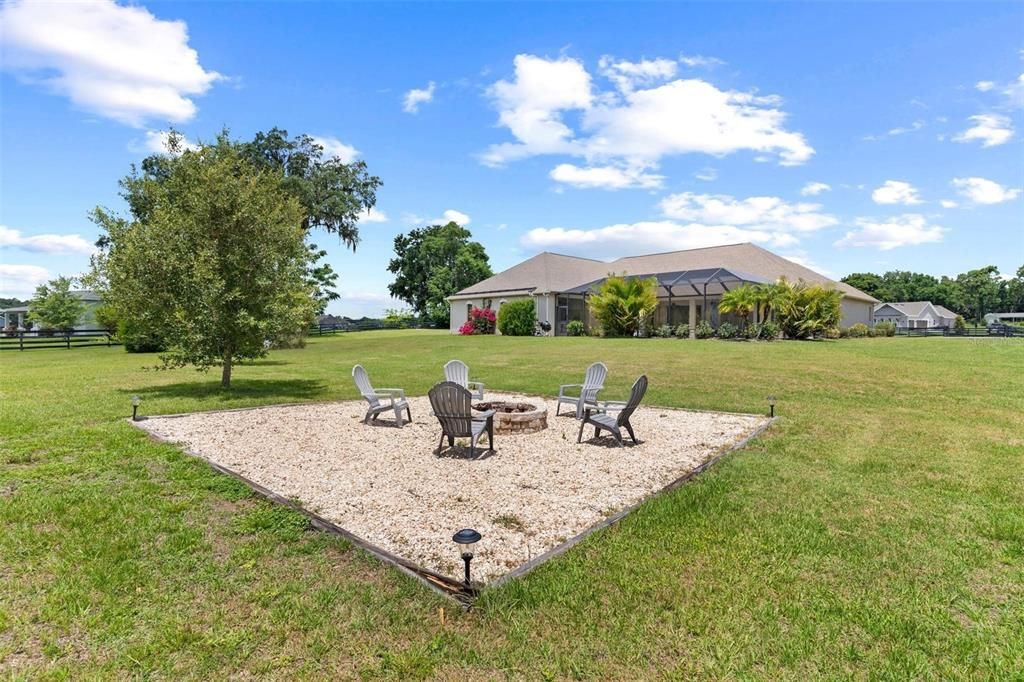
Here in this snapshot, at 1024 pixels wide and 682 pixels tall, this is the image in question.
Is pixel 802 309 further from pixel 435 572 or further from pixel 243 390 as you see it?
pixel 435 572

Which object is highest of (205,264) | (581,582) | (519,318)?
(205,264)

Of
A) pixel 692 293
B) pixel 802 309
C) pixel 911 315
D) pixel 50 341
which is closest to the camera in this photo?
pixel 802 309

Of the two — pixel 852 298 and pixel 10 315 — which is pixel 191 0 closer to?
pixel 852 298

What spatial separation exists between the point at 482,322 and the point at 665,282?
11703mm

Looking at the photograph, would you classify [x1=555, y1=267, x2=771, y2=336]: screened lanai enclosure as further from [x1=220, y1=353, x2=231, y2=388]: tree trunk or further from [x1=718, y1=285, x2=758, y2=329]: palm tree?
[x1=220, y1=353, x2=231, y2=388]: tree trunk

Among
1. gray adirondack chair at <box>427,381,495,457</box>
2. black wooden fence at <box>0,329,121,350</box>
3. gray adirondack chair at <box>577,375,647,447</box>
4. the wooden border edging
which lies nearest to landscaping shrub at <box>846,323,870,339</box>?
gray adirondack chair at <box>577,375,647,447</box>

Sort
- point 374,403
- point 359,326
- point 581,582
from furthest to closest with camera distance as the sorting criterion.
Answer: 1. point 359,326
2. point 374,403
3. point 581,582

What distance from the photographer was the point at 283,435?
24.8 feet

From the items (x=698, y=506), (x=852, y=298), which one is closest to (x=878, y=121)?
(x=698, y=506)

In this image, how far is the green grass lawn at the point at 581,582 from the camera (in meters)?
2.63

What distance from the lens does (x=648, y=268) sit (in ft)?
120

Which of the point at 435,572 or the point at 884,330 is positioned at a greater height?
the point at 884,330

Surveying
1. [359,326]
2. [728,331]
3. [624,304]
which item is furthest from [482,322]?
[359,326]

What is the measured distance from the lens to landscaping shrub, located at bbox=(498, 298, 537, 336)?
32.1m
